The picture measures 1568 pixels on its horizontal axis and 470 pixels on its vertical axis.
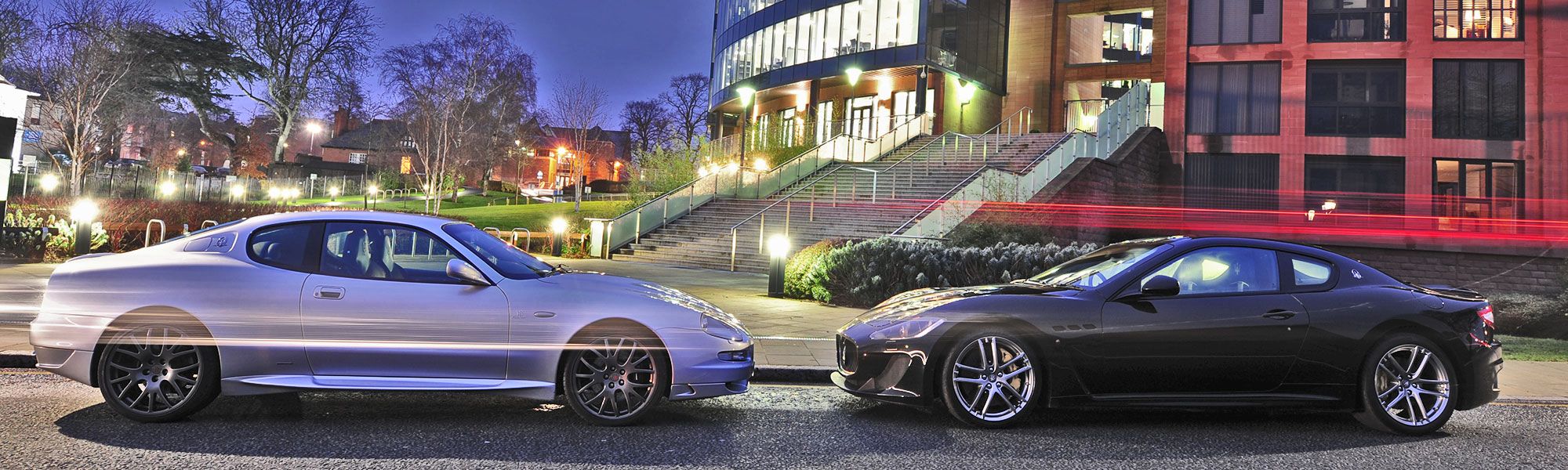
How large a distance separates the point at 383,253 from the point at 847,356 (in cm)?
292

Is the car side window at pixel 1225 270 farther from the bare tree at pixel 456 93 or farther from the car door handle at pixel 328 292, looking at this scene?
the bare tree at pixel 456 93

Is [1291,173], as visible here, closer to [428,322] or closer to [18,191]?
[428,322]

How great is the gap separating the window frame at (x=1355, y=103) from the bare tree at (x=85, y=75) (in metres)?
37.9

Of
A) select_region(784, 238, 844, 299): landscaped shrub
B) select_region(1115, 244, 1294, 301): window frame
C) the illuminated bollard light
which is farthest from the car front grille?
the illuminated bollard light

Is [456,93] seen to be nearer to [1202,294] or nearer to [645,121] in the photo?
[1202,294]

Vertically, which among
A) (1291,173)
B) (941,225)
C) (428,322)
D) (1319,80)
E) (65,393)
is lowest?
(65,393)

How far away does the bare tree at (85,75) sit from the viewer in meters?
27.0

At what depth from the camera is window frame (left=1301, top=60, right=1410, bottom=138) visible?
27766 mm

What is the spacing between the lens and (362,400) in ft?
19.3

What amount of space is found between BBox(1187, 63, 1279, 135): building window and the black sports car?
2659 cm

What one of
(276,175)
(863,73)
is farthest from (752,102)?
(276,175)

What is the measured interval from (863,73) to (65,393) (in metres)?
34.8

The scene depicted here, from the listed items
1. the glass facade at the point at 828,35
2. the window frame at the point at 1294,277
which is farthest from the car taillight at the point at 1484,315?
the glass facade at the point at 828,35

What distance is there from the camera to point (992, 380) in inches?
207
